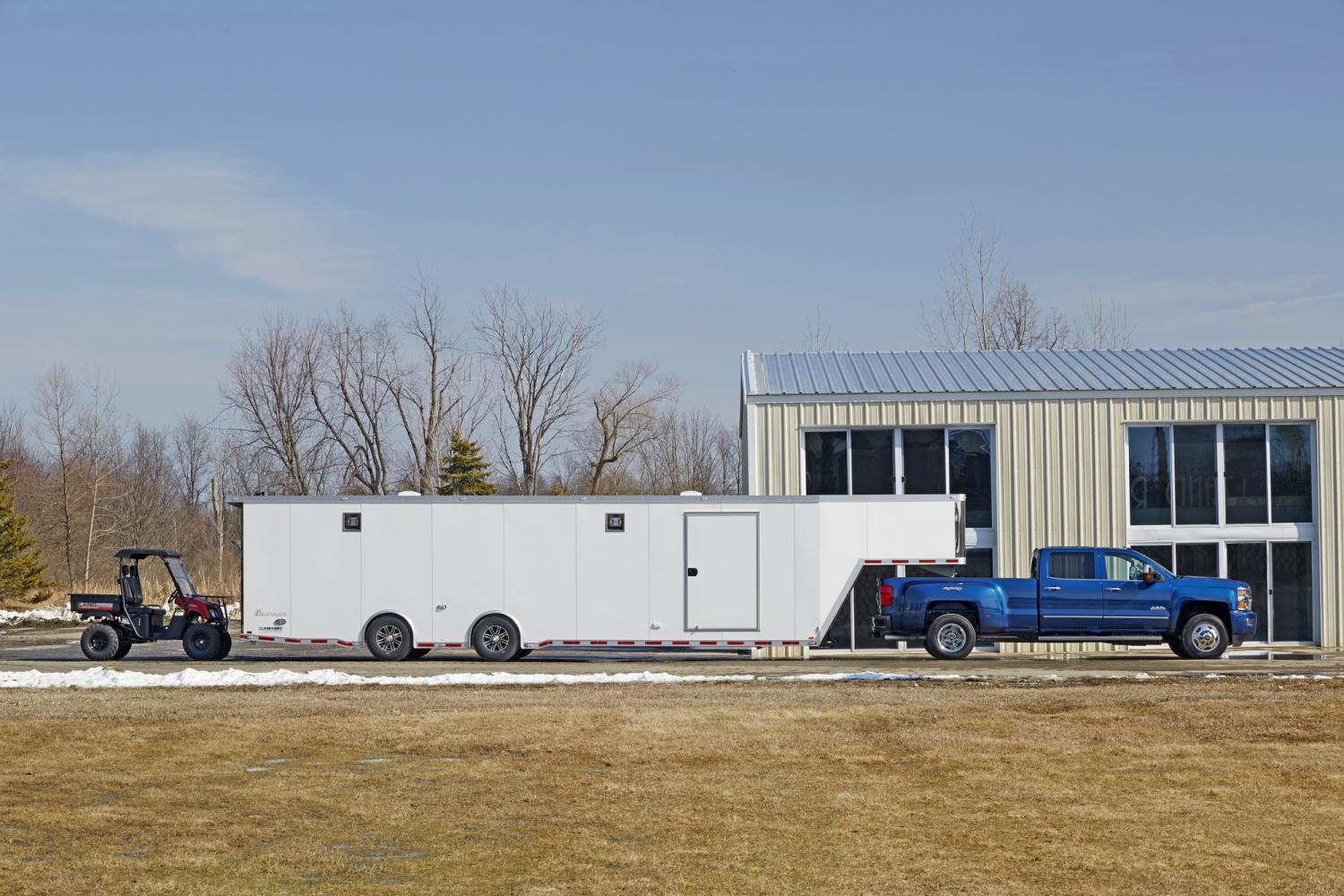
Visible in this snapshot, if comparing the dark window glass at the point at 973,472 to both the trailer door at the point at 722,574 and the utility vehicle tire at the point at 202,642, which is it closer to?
the trailer door at the point at 722,574

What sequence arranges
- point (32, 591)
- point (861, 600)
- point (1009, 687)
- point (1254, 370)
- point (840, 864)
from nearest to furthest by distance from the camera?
point (840, 864)
point (1009, 687)
point (861, 600)
point (1254, 370)
point (32, 591)

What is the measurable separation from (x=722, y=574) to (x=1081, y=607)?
5.77 metres

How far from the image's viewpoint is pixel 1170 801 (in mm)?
10672

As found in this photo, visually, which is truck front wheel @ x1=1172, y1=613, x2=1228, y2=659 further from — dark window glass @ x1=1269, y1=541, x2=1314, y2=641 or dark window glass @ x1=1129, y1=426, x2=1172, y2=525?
dark window glass @ x1=1269, y1=541, x2=1314, y2=641

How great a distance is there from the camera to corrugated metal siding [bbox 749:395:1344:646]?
28141 mm

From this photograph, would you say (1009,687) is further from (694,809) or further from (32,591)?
(32,591)

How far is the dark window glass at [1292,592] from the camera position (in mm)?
28375

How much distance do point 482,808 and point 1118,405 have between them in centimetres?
2070

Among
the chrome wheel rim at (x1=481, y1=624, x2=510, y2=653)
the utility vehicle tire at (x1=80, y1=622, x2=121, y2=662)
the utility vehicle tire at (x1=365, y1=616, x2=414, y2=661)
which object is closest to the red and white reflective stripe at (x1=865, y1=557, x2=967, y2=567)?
the chrome wheel rim at (x1=481, y1=624, x2=510, y2=653)

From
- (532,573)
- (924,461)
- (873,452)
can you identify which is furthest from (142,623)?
(924,461)

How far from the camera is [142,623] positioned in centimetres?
2519

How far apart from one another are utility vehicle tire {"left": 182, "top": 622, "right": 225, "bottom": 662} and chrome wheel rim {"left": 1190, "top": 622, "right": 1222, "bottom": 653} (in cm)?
1599

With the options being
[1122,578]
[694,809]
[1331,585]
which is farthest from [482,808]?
[1331,585]

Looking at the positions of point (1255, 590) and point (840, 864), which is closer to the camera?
point (840, 864)
